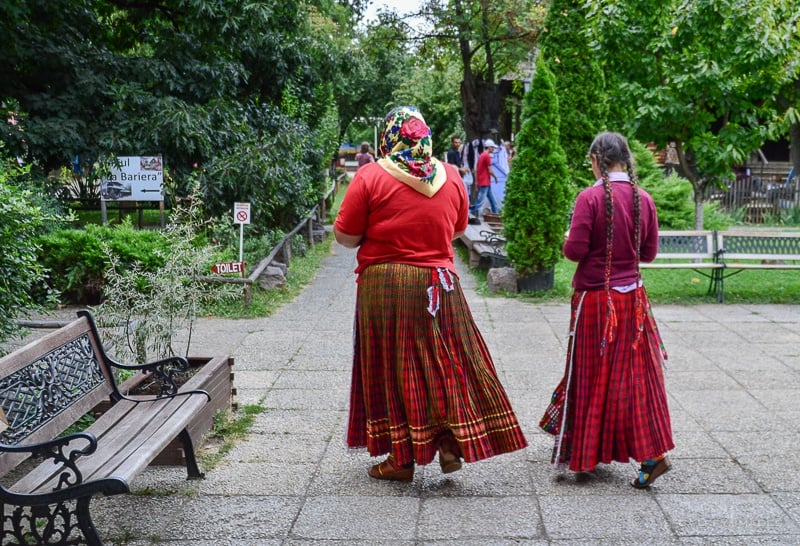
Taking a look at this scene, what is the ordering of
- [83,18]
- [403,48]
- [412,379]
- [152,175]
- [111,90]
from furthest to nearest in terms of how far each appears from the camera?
1. [403,48]
2. [83,18]
3. [111,90]
4. [152,175]
5. [412,379]

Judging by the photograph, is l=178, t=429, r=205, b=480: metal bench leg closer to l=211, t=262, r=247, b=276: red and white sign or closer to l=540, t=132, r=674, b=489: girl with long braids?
l=540, t=132, r=674, b=489: girl with long braids

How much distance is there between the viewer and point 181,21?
14930 mm

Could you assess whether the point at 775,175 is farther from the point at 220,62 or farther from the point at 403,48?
the point at 220,62

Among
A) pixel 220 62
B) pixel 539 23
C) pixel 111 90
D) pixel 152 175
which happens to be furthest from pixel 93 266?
pixel 539 23

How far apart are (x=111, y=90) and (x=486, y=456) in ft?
35.5

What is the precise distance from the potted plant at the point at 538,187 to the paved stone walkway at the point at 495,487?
3.64 meters

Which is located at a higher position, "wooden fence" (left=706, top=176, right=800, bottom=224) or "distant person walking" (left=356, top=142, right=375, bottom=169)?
"distant person walking" (left=356, top=142, right=375, bottom=169)

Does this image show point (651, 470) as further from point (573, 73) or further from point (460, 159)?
point (460, 159)

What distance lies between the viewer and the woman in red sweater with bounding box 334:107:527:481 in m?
4.48

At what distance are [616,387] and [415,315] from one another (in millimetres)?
1097

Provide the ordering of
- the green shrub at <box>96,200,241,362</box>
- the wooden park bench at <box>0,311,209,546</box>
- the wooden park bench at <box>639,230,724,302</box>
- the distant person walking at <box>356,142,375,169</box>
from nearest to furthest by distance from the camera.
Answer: the wooden park bench at <box>0,311,209,546</box>
the green shrub at <box>96,200,241,362</box>
the wooden park bench at <box>639,230,724,302</box>
the distant person walking at <box>356,142,375,169</box>

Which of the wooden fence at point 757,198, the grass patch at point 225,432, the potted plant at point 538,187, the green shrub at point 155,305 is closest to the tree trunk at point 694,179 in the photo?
the potted plant at point 538,187

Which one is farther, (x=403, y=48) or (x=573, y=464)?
(x=403, y=48)

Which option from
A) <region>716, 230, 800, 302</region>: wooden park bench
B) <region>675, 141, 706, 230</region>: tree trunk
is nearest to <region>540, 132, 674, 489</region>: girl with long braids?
<region>716, 230, 800, 302</region>: wooden park bench
